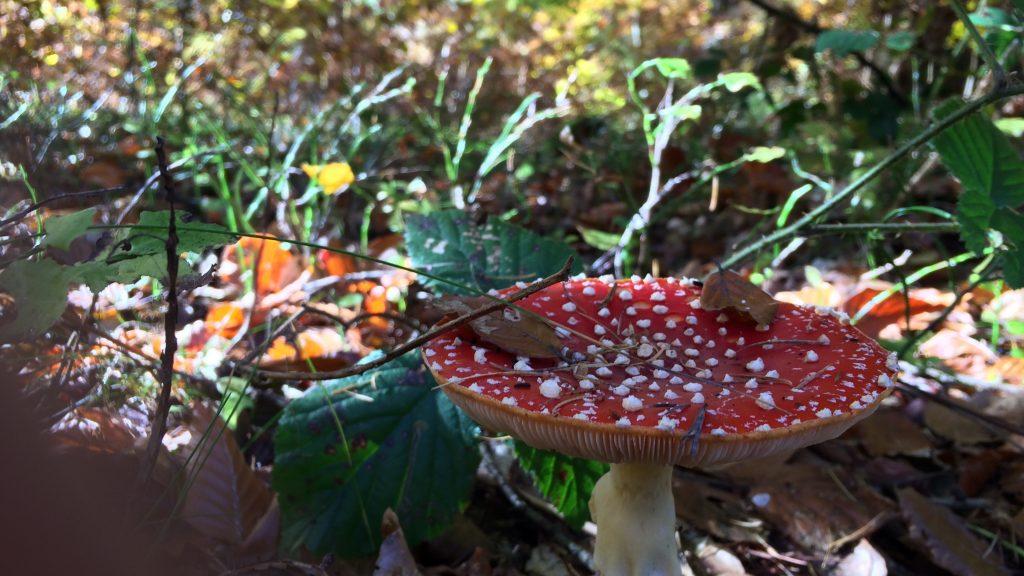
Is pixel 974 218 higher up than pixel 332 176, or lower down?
lower down

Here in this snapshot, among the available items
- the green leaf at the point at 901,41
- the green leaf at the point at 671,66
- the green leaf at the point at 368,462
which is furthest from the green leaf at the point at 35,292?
the green leaf at the point at 901,41

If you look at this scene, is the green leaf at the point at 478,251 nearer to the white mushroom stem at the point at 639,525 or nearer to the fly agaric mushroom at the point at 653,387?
the fly agaric mushroom at the point at 653,387

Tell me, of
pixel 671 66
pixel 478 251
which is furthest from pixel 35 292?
pixel 671 66

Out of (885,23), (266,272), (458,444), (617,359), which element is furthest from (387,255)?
(885,23)

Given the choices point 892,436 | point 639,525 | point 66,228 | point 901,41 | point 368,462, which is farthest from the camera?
point 901,41

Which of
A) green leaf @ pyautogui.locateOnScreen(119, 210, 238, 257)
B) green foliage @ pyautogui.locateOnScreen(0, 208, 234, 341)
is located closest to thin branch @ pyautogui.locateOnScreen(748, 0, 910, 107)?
A: green leaf @ pyautogui.locateOnScreen(119, 210, 238, 257)

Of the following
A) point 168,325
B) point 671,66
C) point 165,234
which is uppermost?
point 165,234

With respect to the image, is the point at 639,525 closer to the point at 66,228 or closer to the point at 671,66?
the point at 66,228

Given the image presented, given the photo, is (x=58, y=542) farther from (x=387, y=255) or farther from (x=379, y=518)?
(x=387, y=255)
